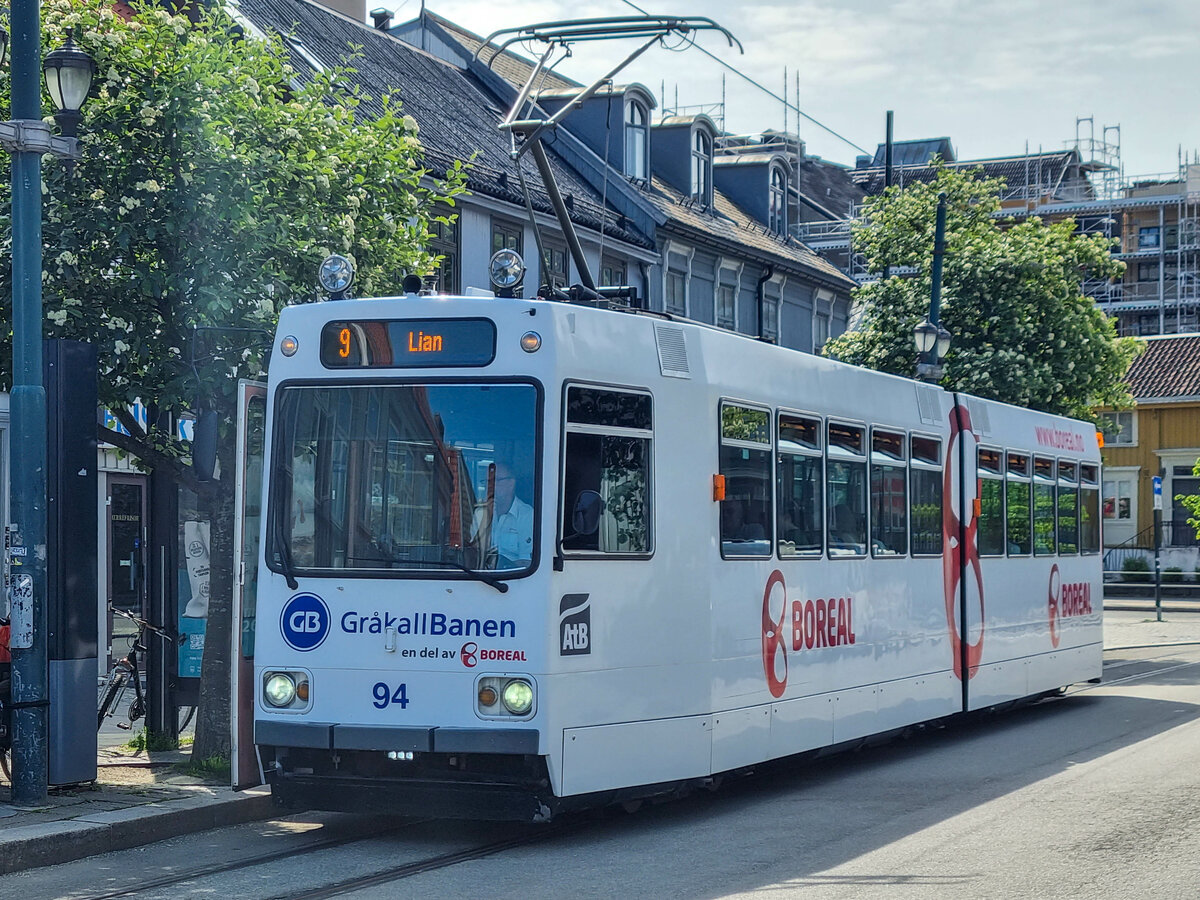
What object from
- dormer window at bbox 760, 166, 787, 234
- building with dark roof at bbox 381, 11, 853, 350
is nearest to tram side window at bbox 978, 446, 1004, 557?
building with dark roof at bbox 381, 11, 853, 350

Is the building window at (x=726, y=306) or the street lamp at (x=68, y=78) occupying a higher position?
the building window at (x=726, y=306)

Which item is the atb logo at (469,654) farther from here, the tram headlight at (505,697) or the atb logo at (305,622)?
the atb logo at (305,622)

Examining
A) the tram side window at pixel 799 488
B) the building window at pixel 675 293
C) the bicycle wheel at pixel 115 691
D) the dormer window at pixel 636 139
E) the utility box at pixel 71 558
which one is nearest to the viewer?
the utility box at pixel 71 558

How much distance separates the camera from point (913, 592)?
45.5 feet

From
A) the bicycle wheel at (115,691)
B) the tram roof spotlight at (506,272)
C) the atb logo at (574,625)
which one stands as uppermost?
the tram roof spotlight at (506,272)

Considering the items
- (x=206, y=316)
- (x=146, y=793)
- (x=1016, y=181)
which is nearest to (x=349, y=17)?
(x=206, y=316)

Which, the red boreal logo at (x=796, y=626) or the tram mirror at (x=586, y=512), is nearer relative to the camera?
the tram mirror at (x=586, y=512)

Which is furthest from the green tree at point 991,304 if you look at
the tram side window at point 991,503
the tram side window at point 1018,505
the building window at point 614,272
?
the tram side window at point 991,503

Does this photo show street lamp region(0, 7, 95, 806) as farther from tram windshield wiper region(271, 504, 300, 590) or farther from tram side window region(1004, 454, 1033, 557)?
tram side window region(1004, 454, 1033, 557)

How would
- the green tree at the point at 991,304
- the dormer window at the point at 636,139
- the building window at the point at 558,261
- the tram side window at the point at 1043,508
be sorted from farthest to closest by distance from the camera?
the dormer window at the point at 636,139 → the building window at the point at 558,261 → the green tree at the point at 991,304 → the tram side window at the point at 1043,508

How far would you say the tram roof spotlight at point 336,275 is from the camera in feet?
33.3

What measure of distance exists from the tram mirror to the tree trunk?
3.59m

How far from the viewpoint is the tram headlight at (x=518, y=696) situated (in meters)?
8.95

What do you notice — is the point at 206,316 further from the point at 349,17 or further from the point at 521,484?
the point at 349,17
